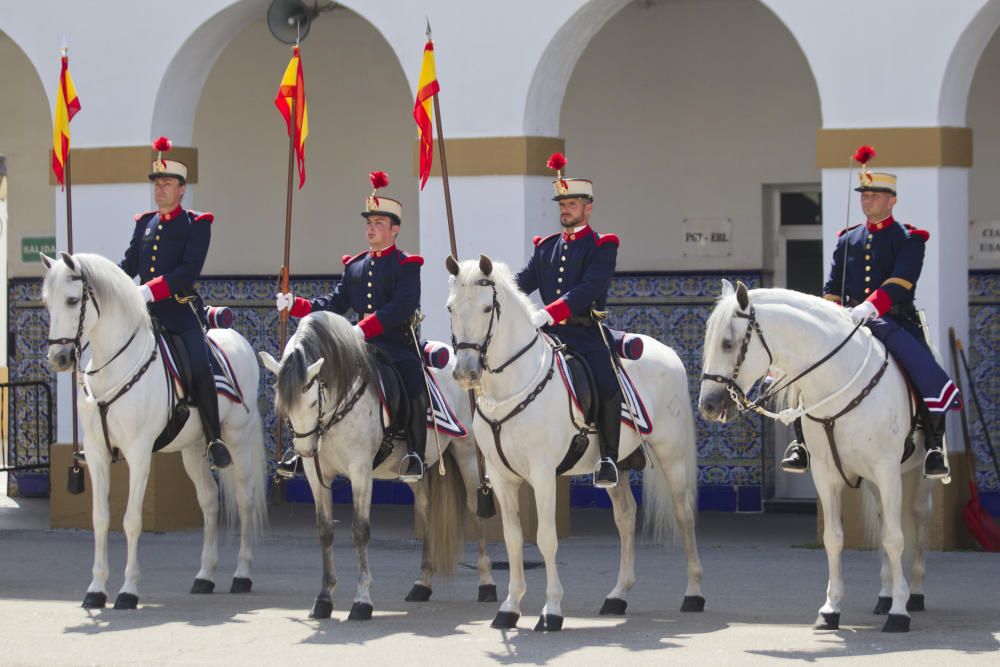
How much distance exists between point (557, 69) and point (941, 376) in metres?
4.50

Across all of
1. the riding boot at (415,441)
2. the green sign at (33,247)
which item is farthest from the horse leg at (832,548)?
the green sign at (33,247)

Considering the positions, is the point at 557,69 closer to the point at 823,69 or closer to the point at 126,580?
the point at 823,69

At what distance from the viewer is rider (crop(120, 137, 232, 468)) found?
35.7 feet

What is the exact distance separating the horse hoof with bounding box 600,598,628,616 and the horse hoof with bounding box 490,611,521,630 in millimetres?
727

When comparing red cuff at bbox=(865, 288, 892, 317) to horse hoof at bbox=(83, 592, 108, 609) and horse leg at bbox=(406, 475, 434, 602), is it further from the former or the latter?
horse hoof at bbox=(83, 592, 108, 609)

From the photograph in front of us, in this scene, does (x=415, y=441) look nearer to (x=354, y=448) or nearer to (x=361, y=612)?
(x=354, y=448)

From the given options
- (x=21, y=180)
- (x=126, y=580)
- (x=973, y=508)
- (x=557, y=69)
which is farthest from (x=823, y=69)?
(x=21, y=180)

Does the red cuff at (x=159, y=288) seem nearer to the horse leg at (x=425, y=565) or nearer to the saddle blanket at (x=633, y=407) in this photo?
the horse leg at (x=425, y=565)

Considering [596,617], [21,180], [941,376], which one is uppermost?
[21,180]

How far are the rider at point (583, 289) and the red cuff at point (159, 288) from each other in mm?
2288

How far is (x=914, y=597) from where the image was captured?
9898 millimetres

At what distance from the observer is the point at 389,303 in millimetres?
10312

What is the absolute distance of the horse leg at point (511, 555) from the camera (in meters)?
9.44

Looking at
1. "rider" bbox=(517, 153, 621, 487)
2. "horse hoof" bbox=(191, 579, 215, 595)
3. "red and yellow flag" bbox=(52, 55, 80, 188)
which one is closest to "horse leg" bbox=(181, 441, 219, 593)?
"horse hoof" bbox=(191, 579, 215, 595)
